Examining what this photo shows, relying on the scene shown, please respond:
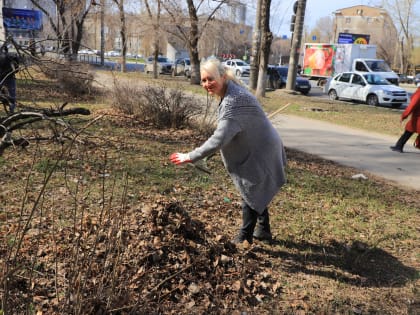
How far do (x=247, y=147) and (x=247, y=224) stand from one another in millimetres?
790

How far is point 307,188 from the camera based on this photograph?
20.0ft

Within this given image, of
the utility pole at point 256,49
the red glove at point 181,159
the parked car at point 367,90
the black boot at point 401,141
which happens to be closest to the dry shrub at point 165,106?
the black boot at point 401,141

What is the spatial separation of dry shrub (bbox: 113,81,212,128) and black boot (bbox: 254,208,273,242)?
5.23 m

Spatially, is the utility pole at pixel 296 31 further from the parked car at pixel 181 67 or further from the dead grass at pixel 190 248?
the parked car at pixel 181 67

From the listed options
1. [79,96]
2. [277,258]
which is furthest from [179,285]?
[79,96]

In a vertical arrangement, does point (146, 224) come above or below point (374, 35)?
below

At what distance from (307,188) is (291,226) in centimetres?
152

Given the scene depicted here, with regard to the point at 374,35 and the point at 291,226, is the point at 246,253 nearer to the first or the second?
the point at 291,226

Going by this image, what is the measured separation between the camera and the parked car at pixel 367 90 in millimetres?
18422

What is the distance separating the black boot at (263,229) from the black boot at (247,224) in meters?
0.22

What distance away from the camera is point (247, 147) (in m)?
3.62

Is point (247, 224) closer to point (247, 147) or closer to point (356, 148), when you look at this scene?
point (247, 147)

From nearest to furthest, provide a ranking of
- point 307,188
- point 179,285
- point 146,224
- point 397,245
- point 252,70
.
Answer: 1. point 179,285
2. point 146,224
3. point 397,245
4. point 307,188
5. point 252,70

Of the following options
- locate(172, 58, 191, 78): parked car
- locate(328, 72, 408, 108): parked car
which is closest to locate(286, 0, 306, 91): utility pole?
locate(328, 72, 408, 108): parked car
